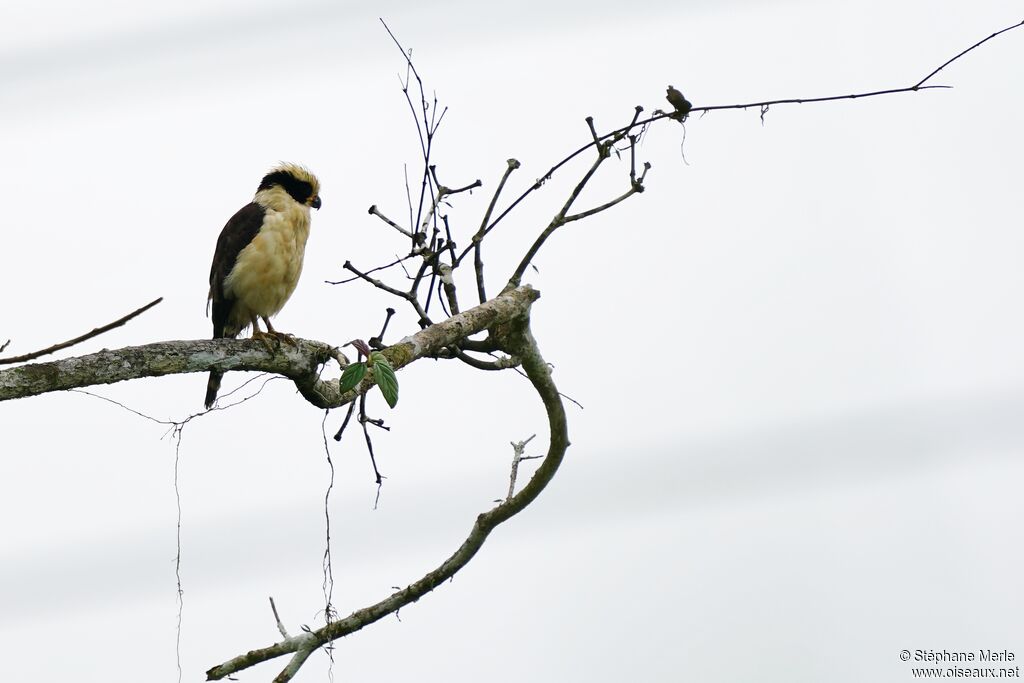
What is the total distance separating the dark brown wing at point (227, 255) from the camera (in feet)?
15.2

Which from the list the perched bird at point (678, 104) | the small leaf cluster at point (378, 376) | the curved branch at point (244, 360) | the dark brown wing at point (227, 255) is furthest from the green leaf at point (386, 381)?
the dark brown wing at point (227, 255)

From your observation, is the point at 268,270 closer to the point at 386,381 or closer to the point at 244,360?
the point at 244,360

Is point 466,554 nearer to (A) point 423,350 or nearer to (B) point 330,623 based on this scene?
(B) point 330,623

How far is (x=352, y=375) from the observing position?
291 centimetres

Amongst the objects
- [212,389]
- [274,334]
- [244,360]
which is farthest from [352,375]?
[212,389]

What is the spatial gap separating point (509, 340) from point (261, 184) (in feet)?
6.60

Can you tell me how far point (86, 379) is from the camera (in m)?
2.62

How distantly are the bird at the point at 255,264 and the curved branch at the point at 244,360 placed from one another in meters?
1.24

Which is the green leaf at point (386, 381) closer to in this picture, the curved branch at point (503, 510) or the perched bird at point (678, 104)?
the curved branch at point (503, 510)

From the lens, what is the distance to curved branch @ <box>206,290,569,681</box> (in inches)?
138

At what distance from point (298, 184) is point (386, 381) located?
7.96ft

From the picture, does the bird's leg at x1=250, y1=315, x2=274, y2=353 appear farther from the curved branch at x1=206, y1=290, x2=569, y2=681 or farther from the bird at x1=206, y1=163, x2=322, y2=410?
the curved branch at x1=206, y1=290, x2=569, y2=681

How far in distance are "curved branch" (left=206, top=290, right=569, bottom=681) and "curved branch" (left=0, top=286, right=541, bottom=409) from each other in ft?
0.44

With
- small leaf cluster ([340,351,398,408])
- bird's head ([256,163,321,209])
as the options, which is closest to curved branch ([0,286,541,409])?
small leaf cluster ([340,351,398,408])
